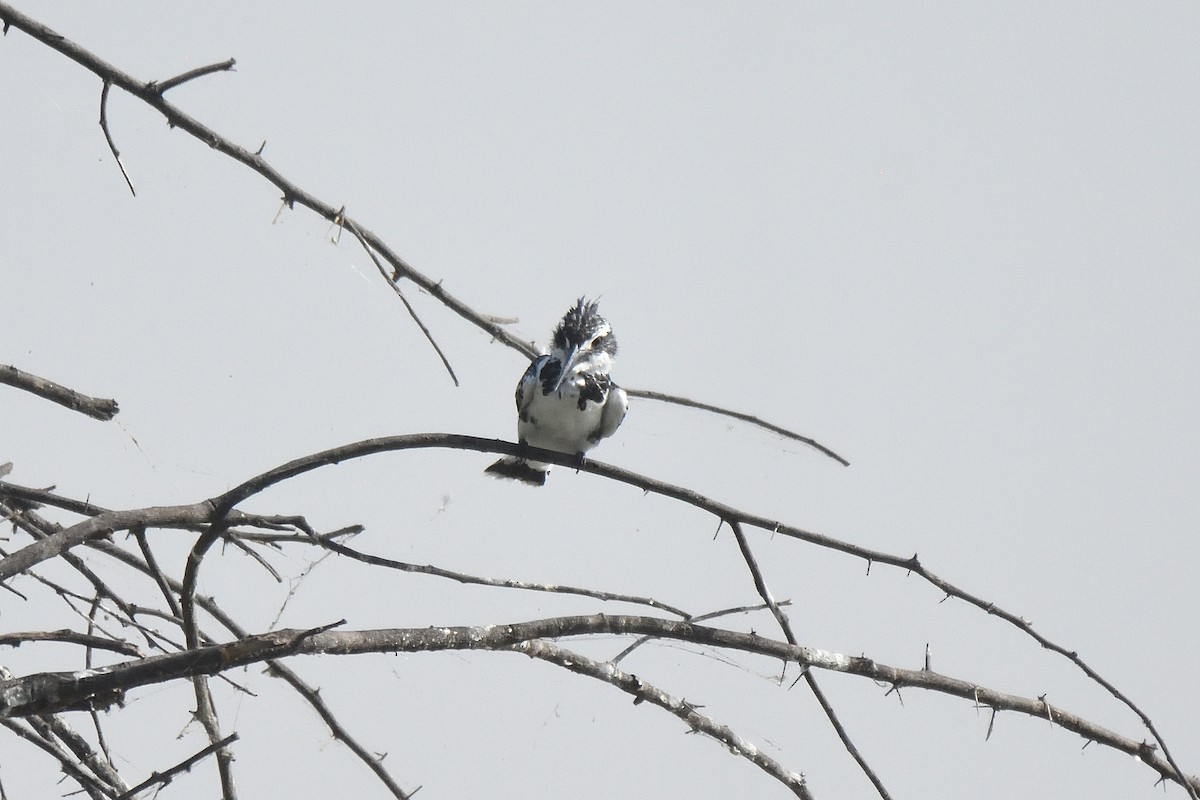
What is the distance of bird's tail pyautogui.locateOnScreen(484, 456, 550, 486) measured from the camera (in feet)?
17.1

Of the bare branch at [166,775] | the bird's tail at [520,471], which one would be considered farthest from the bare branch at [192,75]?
the bird's tail at [520,471]

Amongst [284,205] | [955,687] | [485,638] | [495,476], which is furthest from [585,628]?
[495,476]

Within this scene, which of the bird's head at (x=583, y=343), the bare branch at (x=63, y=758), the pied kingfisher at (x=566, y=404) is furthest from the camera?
the bird's head at (x=583, y=343)

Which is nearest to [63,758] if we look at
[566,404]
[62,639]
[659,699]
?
[62,639]

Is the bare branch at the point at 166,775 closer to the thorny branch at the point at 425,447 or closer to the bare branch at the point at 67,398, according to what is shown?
the thorny branch at the point at 425,447

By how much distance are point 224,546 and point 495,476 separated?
1827 mm

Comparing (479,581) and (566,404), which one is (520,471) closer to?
(566,404)

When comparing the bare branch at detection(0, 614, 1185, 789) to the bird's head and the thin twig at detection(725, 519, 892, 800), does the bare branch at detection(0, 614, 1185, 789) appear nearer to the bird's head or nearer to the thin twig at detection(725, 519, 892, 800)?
the thin twig at detection(725, 519, 892, 800)

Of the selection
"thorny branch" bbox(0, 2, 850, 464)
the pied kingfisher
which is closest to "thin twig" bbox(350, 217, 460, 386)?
"thorny branch" bbox(0, 2, 850, 464)

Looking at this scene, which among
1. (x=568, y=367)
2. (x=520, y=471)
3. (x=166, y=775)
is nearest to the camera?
(x=166, y=775)

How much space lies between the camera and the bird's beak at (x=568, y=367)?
487 cm

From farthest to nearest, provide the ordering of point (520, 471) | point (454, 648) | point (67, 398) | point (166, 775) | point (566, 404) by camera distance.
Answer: point (520, 471), point (566, 404), point (67, 398), point (454, 648), point (166, 775)

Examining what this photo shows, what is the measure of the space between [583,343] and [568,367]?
370mm

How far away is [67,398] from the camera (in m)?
3.30
